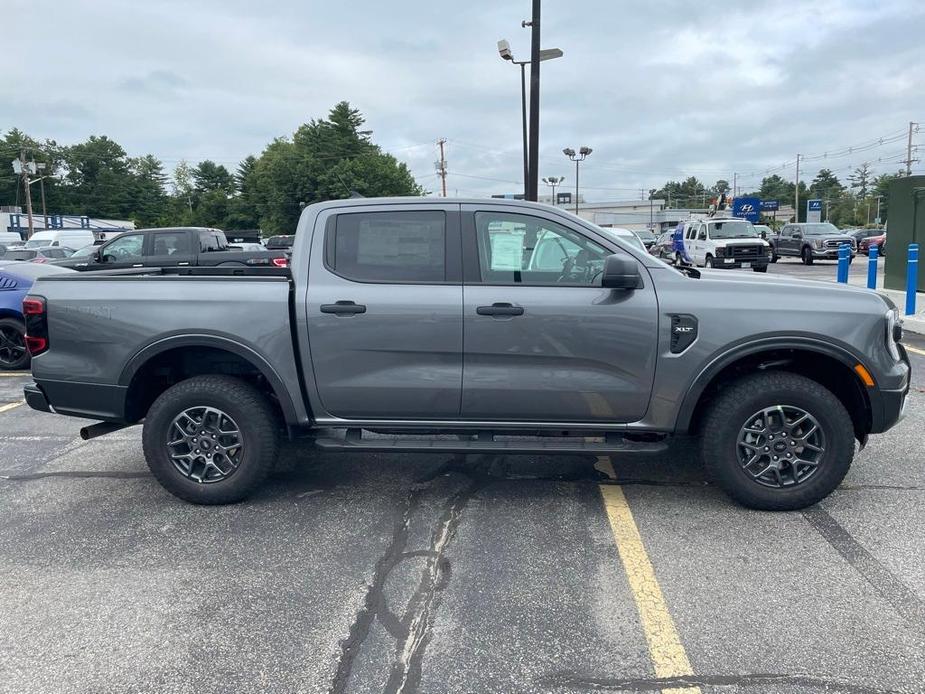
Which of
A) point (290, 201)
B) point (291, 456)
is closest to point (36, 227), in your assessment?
point (290, 201)

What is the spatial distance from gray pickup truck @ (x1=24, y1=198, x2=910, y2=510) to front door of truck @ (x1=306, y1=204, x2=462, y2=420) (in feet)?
0.04

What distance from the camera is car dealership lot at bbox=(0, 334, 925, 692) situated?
9.12 feet

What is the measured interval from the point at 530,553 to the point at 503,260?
65.9 inches

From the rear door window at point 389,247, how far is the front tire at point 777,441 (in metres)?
1.86

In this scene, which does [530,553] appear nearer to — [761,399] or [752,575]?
[752,575]

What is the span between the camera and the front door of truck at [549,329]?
4.09 m

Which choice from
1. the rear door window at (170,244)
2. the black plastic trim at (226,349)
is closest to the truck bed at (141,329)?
the black plastic trim at (226,349)

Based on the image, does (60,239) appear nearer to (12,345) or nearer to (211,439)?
(12,345)

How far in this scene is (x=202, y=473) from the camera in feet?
14.5

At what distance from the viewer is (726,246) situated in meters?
24.2

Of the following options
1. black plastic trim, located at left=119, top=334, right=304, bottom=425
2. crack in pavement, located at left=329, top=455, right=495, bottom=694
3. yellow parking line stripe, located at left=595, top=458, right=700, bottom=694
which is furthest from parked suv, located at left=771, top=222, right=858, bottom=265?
black plastic trim, located at left=119, top=334, right=304, bottom=425

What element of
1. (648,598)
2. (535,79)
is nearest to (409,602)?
(648,598)

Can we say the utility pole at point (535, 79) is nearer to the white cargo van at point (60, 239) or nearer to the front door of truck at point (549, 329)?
the front door of truck at point (549, 329)

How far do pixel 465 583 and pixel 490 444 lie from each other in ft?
3.24
